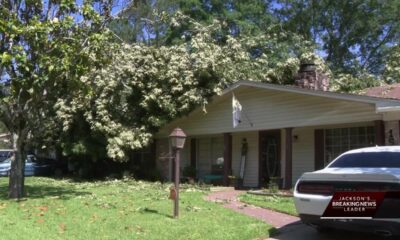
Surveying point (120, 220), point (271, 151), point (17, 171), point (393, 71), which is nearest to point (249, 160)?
point (271, 151)

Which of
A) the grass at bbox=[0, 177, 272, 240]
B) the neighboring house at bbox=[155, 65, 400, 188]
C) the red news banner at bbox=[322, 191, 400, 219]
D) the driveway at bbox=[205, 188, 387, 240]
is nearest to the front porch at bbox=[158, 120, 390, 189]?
the neighboring house at bbox=[155, 65, 400, 188]

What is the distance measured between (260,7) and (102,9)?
89.5ft

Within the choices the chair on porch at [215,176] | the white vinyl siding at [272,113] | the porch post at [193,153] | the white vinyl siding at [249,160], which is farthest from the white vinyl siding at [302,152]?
the porch post at [193,153]

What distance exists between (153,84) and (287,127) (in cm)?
638

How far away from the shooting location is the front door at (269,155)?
20.7 metres

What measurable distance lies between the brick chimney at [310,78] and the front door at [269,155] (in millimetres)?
2111

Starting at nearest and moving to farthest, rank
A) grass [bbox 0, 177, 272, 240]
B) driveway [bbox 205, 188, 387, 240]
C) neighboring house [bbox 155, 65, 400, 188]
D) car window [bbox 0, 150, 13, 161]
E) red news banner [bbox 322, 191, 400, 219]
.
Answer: red news banner [bbox 322, 191, 400, 219]
driveway [bbox 205, 188, 387, 240]
grass [bbox 0, 177, 272, 240]
neighboring house [bbox 155, 65, 400, 188]
car window [bbox 0, 150, 13, 161]

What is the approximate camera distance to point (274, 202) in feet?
46.6

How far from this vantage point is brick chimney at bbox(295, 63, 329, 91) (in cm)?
2077

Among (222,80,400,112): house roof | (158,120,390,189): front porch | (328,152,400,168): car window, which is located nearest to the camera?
(328,152,400,168): car window

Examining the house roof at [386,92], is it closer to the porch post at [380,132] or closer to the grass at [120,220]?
the porch post at [380,132]

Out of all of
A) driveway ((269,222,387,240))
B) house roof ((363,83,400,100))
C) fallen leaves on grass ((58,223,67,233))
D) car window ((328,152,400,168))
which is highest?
house roof ((363,83,400,100))

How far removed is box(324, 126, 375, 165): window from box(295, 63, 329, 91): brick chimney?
2.48m

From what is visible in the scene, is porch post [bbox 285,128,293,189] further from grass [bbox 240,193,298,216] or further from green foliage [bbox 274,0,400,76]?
green foliage [bbox 274,0,400,76]
